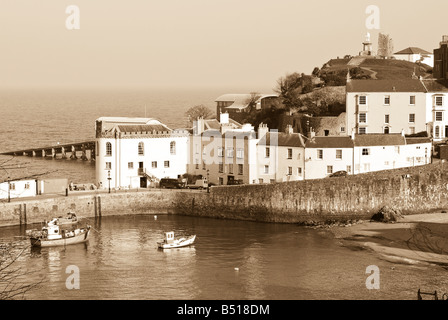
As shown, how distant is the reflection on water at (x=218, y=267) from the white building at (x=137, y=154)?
26.7 ft

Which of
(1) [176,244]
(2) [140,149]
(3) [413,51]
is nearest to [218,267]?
(1) [176,244]

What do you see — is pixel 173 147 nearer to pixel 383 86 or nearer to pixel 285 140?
pixel 285 140

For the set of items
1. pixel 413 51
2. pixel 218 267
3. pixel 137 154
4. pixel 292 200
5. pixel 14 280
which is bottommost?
pixel 14 280

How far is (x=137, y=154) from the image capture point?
56.1 meters

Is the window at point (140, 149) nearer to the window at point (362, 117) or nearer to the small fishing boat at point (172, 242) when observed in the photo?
the small fishing boat at point (172, 242)

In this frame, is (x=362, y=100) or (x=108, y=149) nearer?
(x=108, y=149)

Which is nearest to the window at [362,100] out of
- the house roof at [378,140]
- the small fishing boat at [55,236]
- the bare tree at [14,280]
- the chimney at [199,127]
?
the house roof at [378,140]

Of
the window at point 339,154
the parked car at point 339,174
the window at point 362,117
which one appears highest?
the window at point 362,117

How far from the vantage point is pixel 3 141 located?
110m

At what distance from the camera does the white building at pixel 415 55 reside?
86.5m

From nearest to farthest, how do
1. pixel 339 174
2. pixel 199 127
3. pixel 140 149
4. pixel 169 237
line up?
pixel 169 237 < pixel 339 174 < pixel 140 149 < pixel 199 127

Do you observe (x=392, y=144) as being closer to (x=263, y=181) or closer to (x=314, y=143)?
(x=314, y=143)

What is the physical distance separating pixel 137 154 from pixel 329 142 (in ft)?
44.4

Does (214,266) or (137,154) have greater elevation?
(137,154)
